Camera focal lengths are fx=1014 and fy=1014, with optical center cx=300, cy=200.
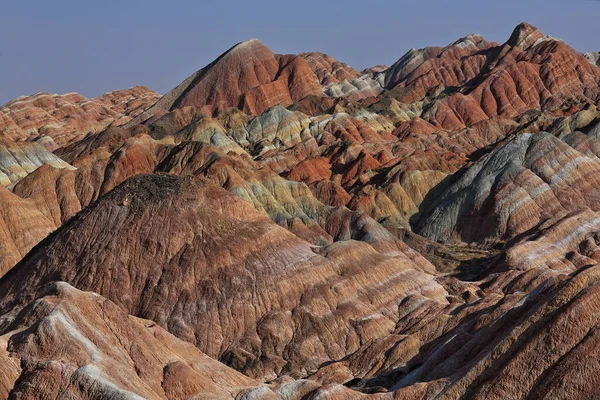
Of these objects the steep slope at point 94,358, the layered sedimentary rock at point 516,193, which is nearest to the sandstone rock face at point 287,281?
the steep slope at point 94,358

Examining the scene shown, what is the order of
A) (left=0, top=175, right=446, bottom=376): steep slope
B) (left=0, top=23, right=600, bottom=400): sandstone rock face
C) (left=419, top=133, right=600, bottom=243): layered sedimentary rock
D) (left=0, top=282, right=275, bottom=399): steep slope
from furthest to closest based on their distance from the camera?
(left=419, top=133, right=600, bottom=243): layered sedimentary rock → (left=0, top=175, right=446, bottom=376): steep slope → (left=0, top=23, right=600, bottom=400): sandstone rock face → (left=0, top=282, right=275, bottom=399): steep slope

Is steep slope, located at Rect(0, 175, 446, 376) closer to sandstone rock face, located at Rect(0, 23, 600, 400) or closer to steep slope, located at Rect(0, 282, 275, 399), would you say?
sandstone rock face, located at Rect(0, 23, 600, 400)

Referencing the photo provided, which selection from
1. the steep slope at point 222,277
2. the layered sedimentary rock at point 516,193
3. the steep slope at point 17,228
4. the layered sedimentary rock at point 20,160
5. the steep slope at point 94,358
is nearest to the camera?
the steep slope at point 94,358

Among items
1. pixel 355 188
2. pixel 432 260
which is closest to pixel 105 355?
pixel 432 260

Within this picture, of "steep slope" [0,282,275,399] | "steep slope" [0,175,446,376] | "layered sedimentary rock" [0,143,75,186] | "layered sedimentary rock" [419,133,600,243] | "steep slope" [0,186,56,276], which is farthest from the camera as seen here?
"layered sedimentary rock" [419,133,600,243]

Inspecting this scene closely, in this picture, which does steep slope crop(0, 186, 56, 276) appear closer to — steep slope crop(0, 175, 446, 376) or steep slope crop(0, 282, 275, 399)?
steep slope crop(0, 175, 446, 376)

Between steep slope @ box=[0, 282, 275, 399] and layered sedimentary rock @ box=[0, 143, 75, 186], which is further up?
layered sedimentary rock @ box=[0, 143, 75, 186]

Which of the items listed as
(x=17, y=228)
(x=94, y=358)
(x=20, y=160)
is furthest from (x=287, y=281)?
(x=20, y=160)

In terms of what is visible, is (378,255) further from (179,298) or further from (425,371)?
(425,371)

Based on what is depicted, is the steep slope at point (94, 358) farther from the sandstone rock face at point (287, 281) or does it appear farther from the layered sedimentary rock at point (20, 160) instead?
the layered sedimentary rock at point (20, 160)

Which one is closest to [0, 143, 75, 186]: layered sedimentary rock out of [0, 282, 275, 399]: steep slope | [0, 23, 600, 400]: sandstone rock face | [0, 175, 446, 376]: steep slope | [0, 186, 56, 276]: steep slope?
[0, 23, 600, 400]: sandstone rock face

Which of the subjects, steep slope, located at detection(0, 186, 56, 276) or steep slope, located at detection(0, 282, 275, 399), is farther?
steep slope, located at detection(0, 186, 56, 276)
